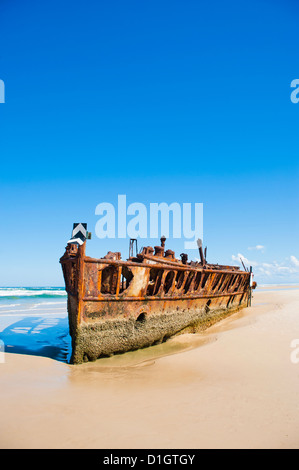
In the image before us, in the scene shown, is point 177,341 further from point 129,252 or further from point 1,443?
point 1,443

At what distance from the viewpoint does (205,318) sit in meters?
9.95

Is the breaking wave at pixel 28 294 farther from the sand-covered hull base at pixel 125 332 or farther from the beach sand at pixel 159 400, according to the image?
the beach sand at pixel 159 400

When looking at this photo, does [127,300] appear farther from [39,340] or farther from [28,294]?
[28,294]

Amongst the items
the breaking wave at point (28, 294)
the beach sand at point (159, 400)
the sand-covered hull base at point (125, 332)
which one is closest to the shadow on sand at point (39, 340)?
the beach sand at point (159, 400)

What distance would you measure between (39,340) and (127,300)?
4.89 meters

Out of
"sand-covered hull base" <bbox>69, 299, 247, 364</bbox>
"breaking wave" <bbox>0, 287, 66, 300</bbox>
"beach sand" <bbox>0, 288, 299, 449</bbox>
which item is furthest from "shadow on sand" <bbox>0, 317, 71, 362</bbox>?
"breaking wave" <bbox>0, 287, 66, 300</bbox>

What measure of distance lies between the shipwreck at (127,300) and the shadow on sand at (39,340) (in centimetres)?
113

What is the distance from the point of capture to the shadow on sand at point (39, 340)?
7.84m

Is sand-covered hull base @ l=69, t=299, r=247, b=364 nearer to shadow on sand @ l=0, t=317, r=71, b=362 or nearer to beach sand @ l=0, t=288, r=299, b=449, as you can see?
beach sand @ l=0, t=288, r=299, b=449

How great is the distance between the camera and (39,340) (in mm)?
9812

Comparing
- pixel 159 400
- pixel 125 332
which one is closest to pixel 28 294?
pixel 125 332

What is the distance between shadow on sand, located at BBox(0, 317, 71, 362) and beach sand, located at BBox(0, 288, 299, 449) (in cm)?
98
